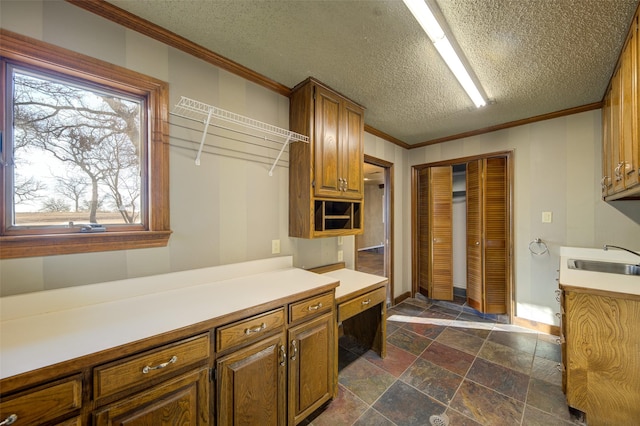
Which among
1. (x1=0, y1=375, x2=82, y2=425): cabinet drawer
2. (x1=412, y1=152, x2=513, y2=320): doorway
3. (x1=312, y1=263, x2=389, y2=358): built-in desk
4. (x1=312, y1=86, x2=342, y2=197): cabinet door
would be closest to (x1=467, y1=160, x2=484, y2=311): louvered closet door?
(x1=412, y1=152, x2=513, y2=320): doorway

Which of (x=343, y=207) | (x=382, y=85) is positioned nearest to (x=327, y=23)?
(x=382, y=85)

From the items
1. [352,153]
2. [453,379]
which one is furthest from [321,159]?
[453,379]

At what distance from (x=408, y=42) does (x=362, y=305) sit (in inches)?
76.9

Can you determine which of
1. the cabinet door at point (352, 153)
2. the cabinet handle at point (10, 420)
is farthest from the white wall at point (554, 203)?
the cabinet handle at point (10, 420)

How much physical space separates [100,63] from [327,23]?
1300 mm

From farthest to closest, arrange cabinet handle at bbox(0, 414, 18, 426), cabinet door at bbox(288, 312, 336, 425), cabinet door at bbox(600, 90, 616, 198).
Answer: cabinet door at bbox(600, 90, 616, 198) → cabinet door at bbox(288, 312, 336, 425) → cabinet handle at bbox(0, 414, 18, 426)

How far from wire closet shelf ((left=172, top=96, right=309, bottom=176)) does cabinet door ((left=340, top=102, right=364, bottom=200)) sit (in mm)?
481

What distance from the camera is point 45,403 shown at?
0.77 meters

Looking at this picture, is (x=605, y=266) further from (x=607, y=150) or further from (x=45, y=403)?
(x=45, y=403)

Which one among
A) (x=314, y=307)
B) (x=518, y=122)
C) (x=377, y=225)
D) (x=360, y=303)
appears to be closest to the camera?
(x=314, y=307)

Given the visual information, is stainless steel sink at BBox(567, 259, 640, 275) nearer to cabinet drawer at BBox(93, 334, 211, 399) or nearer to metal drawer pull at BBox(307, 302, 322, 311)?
metal drawer pull at BBox(307, 302, 322, 311)

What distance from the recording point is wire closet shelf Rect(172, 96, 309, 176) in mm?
1541

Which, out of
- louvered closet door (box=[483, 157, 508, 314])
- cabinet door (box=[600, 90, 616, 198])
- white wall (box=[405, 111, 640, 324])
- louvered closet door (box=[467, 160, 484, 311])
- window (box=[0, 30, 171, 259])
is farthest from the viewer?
louvered closet door (box=[467, 160, 484, 311])

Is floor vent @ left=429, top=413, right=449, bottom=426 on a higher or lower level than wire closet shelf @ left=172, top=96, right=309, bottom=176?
lower
